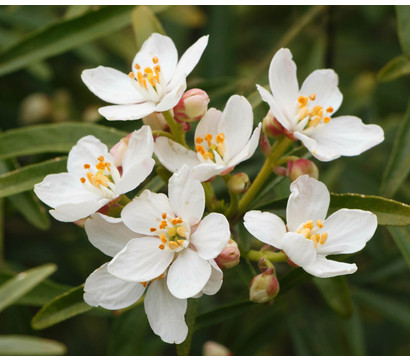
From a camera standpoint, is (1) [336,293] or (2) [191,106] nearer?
(2) [191,106]

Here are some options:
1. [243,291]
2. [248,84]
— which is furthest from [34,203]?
[243,291]

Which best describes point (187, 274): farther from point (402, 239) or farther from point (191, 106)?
point (402, 239)

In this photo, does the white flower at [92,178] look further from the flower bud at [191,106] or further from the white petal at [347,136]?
the white petal at [347,136]

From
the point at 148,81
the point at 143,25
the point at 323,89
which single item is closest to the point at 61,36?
the point at 143,25

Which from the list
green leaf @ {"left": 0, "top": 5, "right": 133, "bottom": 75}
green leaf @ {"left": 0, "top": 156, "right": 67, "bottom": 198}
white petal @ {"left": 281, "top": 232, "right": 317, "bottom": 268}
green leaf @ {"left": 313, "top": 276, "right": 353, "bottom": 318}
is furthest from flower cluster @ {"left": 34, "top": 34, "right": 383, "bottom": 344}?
green leaf @ {"left": 0, "top": 5, "right": 133, "bottom": 75}

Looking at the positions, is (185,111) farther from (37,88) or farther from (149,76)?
(37,88)

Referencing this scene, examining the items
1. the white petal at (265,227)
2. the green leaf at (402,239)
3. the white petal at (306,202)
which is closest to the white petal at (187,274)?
the white petal at (265,227)
